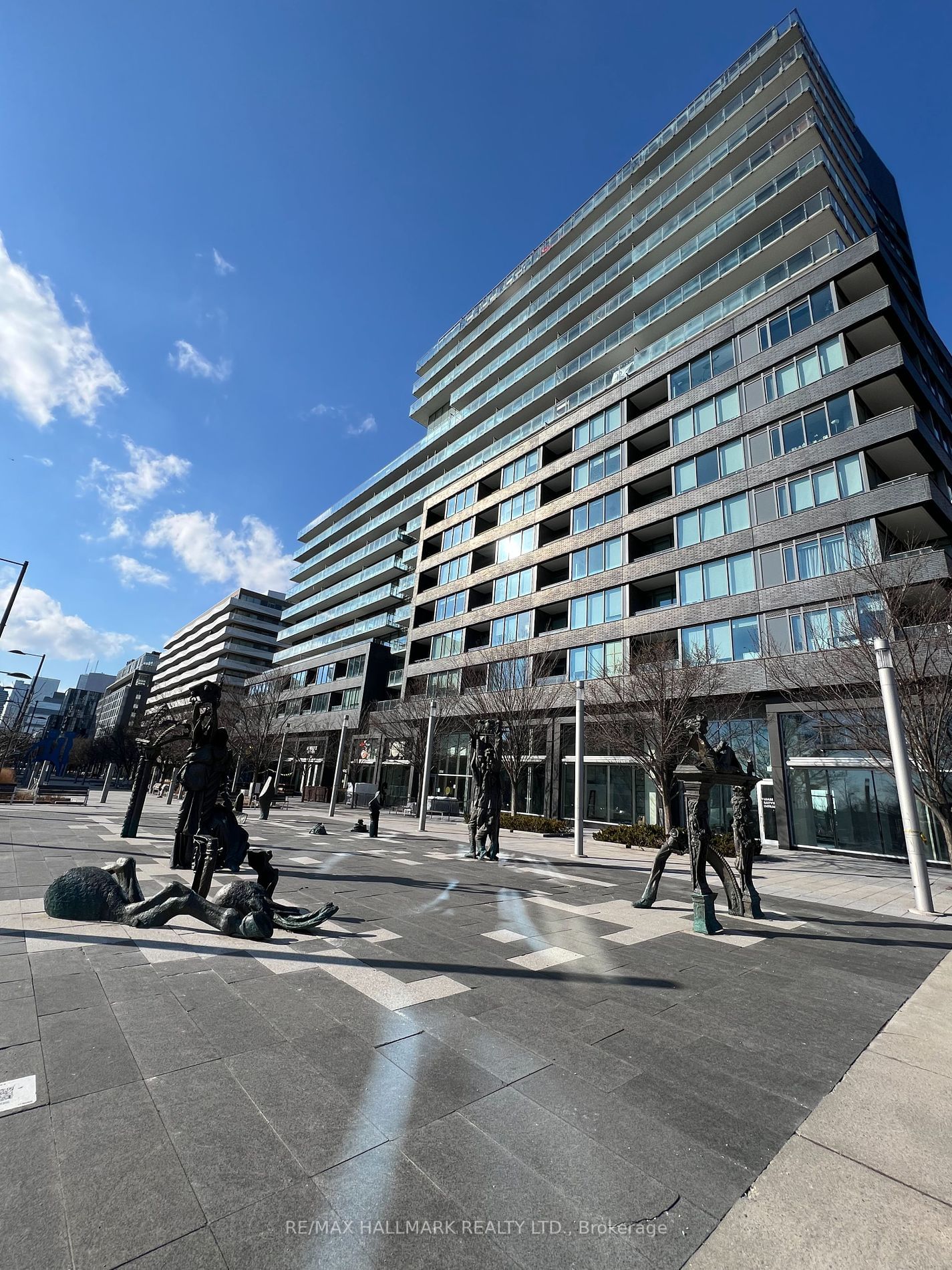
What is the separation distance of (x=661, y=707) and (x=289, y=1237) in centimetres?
2079

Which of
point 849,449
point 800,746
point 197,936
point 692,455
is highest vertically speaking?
point 692,455

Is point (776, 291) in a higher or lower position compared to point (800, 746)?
higher

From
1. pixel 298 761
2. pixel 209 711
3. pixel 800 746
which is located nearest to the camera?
pixel 209 711

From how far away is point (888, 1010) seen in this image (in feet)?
17.1

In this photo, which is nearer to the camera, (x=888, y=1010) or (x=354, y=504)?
(x=888, y=1010)

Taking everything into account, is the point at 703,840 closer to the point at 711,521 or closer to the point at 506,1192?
the point at 506,1192

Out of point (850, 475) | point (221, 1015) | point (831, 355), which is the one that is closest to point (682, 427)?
point (831, 355)

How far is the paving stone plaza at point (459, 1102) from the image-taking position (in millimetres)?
2273

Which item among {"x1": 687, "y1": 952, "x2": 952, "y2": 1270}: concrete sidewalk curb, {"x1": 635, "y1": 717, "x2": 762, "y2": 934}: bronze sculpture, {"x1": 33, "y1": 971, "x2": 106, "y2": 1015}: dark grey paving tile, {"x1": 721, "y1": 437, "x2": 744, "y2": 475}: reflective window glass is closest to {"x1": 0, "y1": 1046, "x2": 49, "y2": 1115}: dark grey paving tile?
{"x1": 33, "y1": 971, "x2": 106, "y2": 1015}: dark grey paving tile

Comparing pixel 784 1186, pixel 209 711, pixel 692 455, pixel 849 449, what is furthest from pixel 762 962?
pixel 692 455

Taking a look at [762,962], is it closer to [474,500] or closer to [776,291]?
[776,291]

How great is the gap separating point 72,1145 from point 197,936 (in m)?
4.23

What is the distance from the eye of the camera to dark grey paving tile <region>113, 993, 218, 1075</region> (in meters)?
3.54

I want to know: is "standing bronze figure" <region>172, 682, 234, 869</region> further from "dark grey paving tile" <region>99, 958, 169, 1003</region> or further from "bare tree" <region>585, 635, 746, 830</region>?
"bare tree" <region>585, 635, 746, 830</region>
